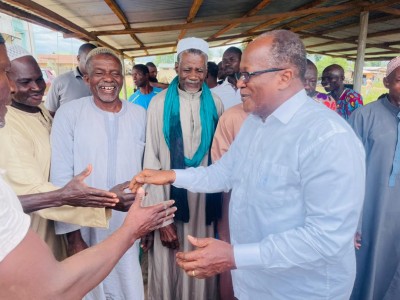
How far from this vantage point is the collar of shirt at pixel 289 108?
1399 mm

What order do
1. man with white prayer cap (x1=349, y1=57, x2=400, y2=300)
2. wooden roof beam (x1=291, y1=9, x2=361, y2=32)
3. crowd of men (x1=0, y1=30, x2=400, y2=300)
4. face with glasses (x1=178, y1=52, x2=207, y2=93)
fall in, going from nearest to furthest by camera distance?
crowd of men (x1=0, y1=30, x2=400, y2=300), man with white prayer cap (x1=349, y1=57, x2=400, y2=300), face with glasses (x1=178, y1=52, x2=207, y2=93), wooden roof beam (x1=291, y1=9, x2=361, y2=32)

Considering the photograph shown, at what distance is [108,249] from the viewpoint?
1.12m

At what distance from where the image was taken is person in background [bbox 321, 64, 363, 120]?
474 centimetres

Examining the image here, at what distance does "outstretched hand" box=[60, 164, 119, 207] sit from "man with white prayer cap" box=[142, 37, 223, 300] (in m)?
0.70

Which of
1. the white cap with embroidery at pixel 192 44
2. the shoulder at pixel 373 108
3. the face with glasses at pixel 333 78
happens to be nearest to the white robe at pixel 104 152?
the white cap with embroidery at pixel 192 44

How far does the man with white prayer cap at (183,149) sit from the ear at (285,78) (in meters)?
1.05

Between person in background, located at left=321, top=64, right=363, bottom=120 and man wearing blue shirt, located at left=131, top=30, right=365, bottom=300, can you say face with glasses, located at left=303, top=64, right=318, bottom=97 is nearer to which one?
person in background, located at left=321, top=64, right=363, bottom=120

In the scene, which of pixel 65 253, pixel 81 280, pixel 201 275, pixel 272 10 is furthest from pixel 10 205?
pixel 272 10

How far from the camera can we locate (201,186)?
1.89 m

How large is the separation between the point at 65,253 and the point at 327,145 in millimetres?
1946

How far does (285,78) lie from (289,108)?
0.47ft

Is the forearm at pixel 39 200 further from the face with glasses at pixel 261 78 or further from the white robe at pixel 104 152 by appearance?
the face with glasses at pixel 261 78

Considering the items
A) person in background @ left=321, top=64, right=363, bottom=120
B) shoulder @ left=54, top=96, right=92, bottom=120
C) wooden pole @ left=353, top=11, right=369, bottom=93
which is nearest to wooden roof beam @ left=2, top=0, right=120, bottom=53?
shoulder @ left=54, top=96, right=92, bottom=120

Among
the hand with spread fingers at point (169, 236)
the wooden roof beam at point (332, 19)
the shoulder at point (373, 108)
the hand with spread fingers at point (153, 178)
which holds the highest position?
the wooden roof beam at point (332, 19)
